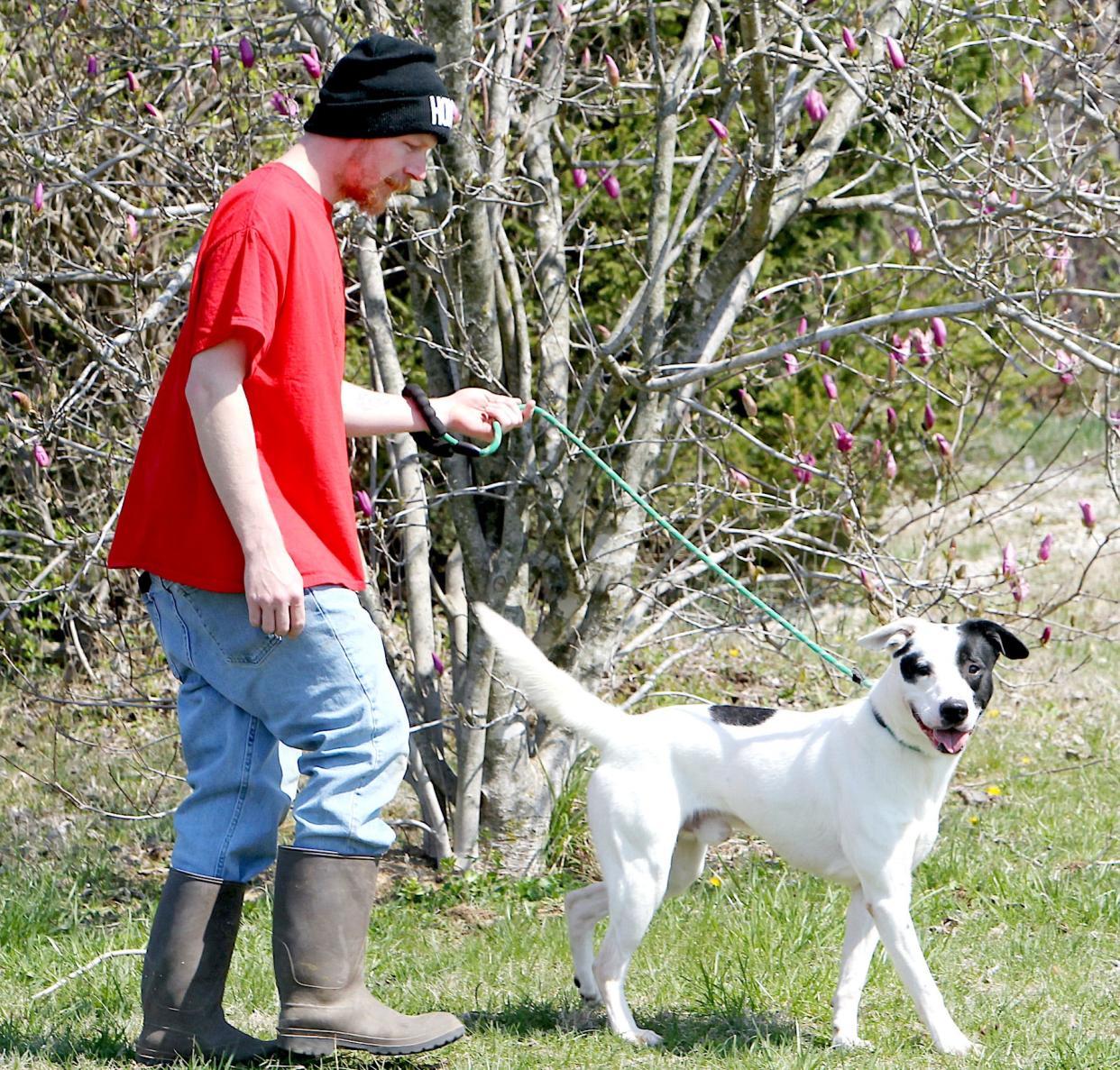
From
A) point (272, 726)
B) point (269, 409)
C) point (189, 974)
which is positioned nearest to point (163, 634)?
point (272, 726)

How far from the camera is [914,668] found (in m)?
3.67

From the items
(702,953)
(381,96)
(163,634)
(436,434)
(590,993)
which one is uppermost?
(381,96)

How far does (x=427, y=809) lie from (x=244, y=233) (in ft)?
9.19

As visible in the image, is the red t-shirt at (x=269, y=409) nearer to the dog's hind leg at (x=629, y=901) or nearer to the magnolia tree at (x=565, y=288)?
the dog's hind leg at (x=629, y=901)

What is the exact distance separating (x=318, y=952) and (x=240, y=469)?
3.49ft

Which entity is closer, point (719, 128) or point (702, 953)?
point (702, 953)

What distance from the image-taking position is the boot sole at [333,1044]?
319 cm

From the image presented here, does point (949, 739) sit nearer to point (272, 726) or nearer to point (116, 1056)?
point (272, 726)

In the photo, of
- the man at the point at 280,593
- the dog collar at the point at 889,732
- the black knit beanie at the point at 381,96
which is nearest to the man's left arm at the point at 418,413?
the man at the point at 280,593

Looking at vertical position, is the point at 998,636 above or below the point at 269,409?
below

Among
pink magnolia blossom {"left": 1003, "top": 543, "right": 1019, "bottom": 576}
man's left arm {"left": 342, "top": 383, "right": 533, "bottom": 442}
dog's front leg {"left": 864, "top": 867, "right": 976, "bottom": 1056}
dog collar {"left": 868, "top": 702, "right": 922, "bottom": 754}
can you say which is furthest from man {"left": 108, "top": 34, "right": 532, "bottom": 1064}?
pink magnolia blossom {"left": 1003, "top": 543, "right": 1019, "bottom": 576}

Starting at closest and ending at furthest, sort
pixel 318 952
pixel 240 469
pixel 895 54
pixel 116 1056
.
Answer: pixel 240 469 → pixel 318 952 → pixel 116 1056 → pixel 895 54

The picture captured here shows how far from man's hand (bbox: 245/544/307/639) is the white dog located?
3.25 feet

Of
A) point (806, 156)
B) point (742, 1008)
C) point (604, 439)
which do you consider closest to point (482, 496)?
point (604, 439)
